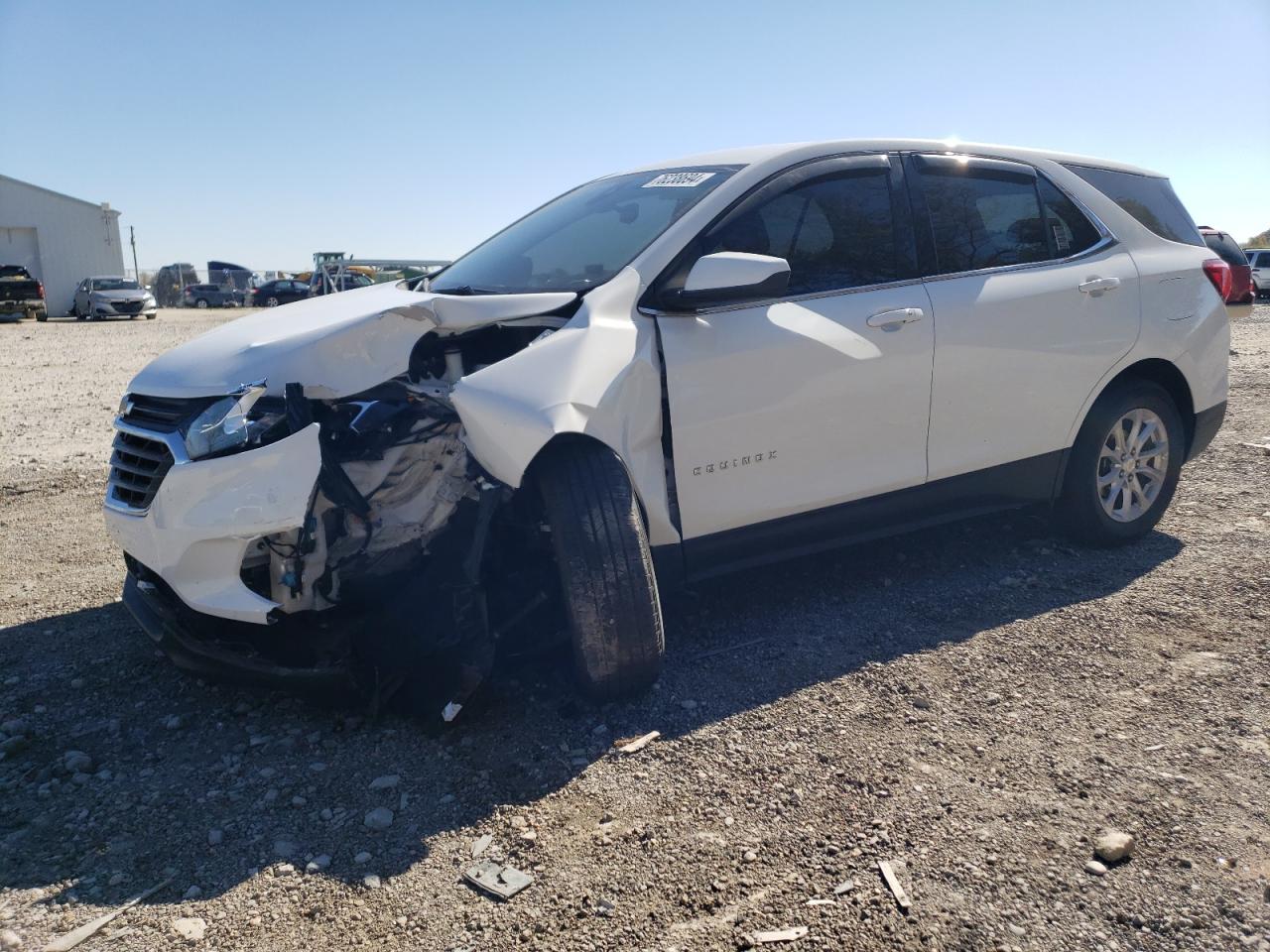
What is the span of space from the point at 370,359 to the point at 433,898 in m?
1.72

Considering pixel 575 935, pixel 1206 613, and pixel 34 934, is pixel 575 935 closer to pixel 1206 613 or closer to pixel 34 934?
pixel 34 934

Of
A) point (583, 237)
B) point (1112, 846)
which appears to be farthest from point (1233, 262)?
point (1112, 846)

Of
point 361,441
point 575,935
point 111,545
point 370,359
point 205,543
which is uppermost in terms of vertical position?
point 370,359

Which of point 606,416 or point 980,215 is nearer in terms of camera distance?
point 606,416

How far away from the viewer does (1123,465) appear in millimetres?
4648

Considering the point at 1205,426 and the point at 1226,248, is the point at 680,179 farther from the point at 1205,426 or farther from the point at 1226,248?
the point at 1226,248

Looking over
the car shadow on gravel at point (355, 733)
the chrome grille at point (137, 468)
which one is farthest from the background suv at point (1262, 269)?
the chrome grille at point (137, 468)

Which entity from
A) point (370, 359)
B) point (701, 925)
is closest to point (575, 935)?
point (701, 925)

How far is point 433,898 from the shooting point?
2467 millimetres

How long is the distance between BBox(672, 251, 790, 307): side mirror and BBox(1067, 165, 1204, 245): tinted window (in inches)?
84.9

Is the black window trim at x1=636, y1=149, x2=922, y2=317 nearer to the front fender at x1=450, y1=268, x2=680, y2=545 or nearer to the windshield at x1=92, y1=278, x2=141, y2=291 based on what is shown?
the front fender at x1=450, y1=268, x2=680, y2=545

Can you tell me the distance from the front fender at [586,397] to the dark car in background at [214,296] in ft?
159

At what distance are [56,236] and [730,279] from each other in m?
44.7

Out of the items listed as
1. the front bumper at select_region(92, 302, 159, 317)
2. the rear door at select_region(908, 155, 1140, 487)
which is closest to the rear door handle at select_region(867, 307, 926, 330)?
the rear door at select_region(908, 155, 1140, 487)
